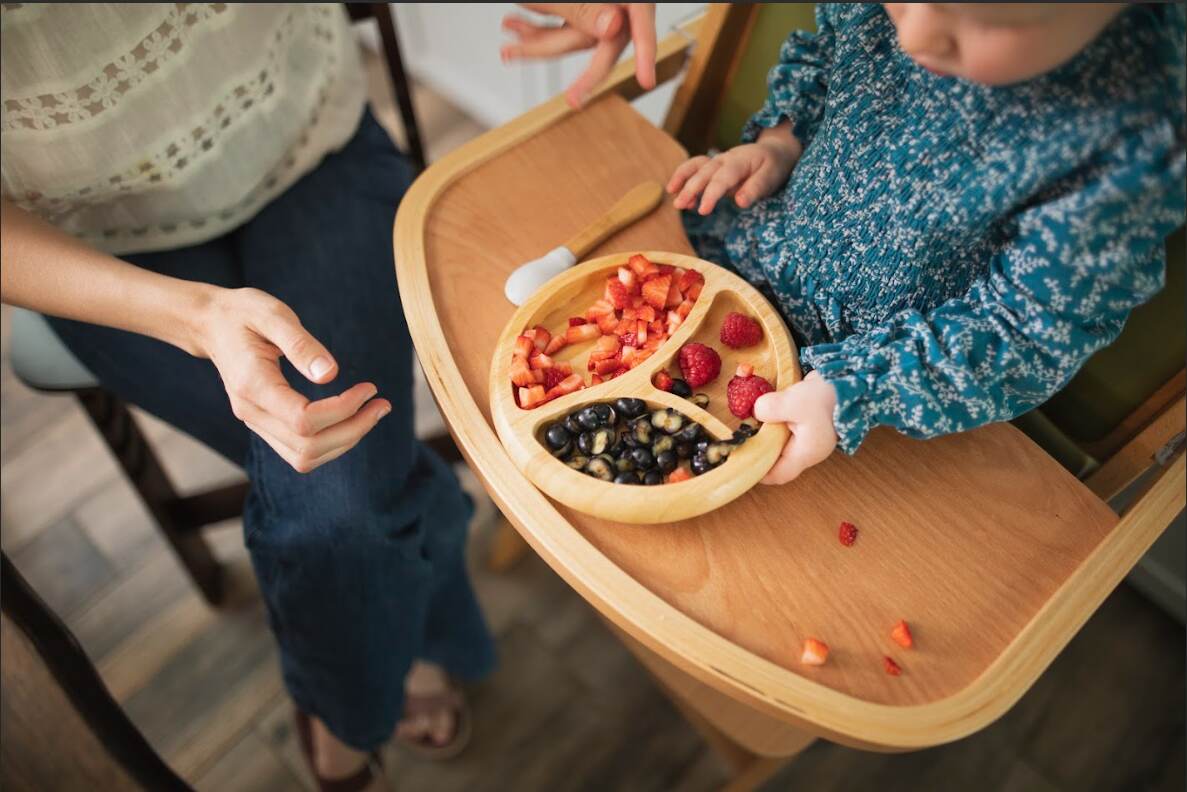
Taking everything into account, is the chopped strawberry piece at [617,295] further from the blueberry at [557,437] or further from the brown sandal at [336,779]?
the brown sandal at [336,779]

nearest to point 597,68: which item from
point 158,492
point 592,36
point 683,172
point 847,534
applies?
point 592,36

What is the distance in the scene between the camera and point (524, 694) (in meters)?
1.60

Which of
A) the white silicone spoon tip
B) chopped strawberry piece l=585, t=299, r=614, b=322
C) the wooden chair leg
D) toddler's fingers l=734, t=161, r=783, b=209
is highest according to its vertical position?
toddler's fingers l=734, t=161, r=783, b=209

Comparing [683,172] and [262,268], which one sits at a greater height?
[683,172]

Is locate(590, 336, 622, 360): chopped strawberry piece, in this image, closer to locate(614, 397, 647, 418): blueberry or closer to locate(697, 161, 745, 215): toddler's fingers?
locate(614, 397, 647, 418): blueberry

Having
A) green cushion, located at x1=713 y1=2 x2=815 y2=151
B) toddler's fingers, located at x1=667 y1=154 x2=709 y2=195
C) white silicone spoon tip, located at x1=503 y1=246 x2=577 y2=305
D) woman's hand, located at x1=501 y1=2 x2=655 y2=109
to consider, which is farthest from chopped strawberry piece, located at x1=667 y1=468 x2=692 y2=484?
green cushion, located at x1=713 y1=2 x2=815 y2=151

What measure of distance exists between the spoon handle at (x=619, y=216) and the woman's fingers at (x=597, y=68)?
14 cm

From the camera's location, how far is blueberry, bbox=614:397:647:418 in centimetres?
82

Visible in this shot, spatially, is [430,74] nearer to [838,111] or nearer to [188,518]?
[188,518]

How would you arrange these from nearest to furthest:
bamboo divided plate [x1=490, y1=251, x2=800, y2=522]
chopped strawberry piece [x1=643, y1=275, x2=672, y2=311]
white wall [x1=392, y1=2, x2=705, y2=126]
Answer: bamboo divided plate [x1=490, y1=251, x2=800, y2=522] → chopped strawberry piece [x1=643, y1=275, x2=672, y2=311] → white wall [x1=392, y1=2, x2=705, y2=126]

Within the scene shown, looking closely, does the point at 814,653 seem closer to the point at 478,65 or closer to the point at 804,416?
the point at 804,416

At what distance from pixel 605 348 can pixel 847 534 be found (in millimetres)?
293

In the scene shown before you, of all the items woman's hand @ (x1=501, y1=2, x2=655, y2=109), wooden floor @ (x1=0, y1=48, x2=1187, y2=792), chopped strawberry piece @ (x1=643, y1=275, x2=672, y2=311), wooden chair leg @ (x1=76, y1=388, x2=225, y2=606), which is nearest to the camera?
chopped strawberry piece @ (x1=643, y1=275, x2=672, y2=311)

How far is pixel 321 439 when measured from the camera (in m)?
0.85
